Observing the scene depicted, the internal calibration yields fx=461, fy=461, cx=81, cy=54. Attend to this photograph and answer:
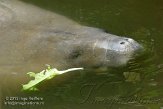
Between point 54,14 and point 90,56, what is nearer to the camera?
point 90,56

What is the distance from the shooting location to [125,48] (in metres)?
4.01

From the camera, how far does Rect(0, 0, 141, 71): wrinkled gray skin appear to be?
4090 millimetres

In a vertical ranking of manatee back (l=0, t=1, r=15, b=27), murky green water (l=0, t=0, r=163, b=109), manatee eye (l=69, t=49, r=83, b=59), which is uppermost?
manatee back (l=0, t=1, r=15, b=27)

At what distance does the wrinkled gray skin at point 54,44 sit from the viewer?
4.09m

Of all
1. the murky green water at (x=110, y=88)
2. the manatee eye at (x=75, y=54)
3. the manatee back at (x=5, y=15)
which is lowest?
the murky green water at (x=110, y=88)

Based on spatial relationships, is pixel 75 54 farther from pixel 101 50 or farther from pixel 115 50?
pixel 115 50

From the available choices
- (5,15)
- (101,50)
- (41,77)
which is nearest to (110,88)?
(101,50)

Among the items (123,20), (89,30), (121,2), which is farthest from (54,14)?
(121,2)

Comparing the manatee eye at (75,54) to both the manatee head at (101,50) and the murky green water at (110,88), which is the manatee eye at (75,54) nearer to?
the manatee head at (101,50)

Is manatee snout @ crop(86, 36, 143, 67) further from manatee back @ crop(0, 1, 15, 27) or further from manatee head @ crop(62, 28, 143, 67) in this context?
manatee back @ crop(0, 1, 15, 27)

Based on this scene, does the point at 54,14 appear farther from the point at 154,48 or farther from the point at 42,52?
the point at 154,48

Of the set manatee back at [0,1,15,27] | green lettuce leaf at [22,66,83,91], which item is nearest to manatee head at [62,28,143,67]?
green lettuce leaf at [22,66,83,91]

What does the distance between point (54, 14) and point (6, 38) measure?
69 centimetres

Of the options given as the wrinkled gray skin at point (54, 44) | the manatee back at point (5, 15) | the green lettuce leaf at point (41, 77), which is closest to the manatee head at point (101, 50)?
the wrinkled gray skin at point (54, 44)
